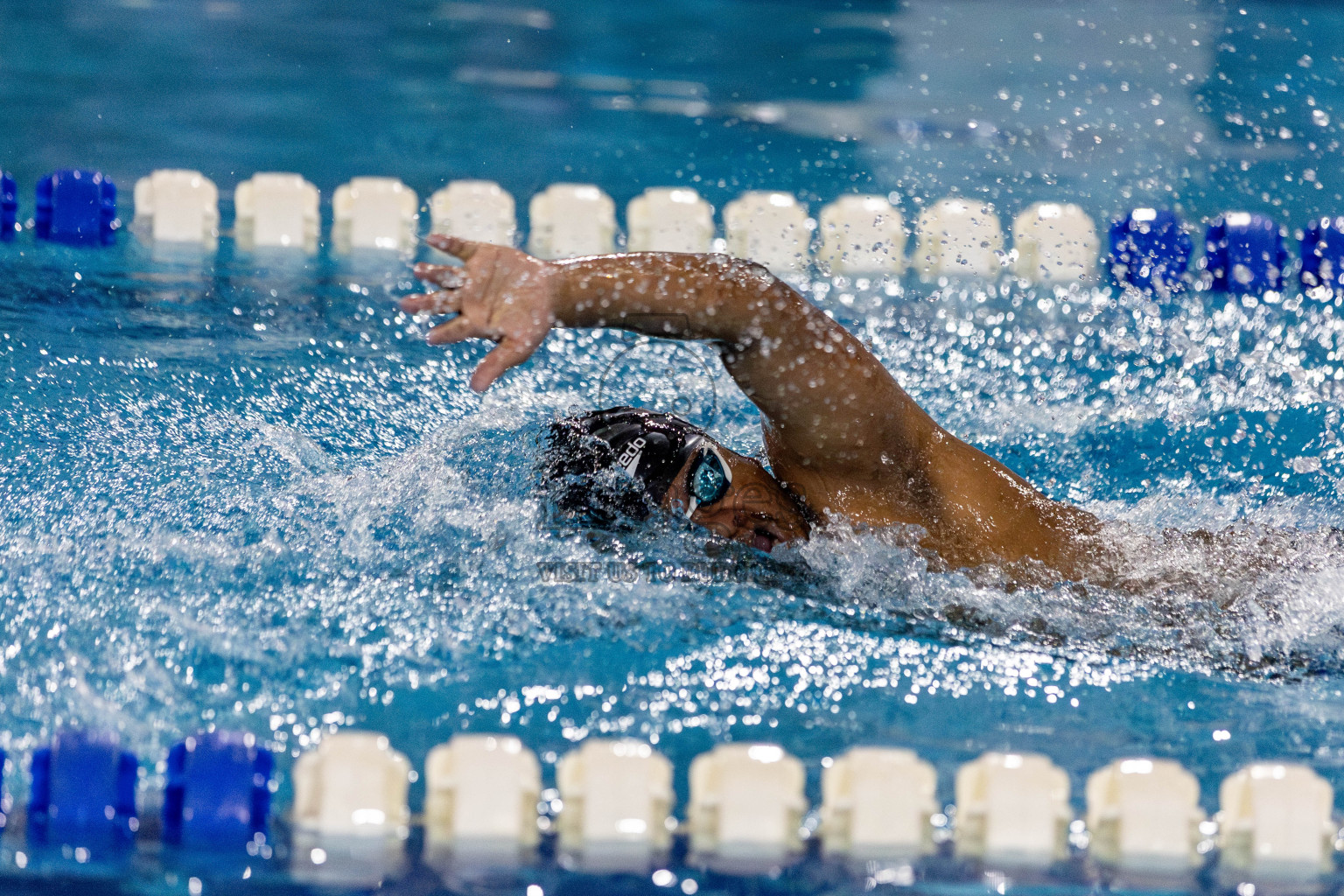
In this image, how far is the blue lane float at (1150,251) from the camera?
3.80m

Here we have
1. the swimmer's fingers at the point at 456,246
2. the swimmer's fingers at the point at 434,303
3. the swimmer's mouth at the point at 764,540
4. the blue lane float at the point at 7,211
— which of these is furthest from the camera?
the blue lane float at the point at 7,211

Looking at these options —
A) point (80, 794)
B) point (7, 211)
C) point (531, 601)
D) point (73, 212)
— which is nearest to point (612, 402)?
point (531, 601)

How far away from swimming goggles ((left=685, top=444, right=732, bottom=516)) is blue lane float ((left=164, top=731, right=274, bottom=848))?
26.8 inches

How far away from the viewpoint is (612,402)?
306 centimetres

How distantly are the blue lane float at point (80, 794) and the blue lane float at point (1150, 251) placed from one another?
A: 114 inches

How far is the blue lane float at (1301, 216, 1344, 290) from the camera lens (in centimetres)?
379

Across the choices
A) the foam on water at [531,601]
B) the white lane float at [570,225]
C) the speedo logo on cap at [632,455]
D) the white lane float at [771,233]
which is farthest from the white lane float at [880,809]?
the white lane float at [570,225]

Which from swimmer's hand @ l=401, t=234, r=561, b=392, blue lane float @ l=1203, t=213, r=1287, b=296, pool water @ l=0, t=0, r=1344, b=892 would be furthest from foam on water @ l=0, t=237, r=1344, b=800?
blue lane float @ l=1203, t=213, r=1287, b=296

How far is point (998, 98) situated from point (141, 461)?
3.79m

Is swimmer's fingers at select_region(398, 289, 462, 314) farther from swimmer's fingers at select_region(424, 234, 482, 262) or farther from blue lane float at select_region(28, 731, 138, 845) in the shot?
blue lane float at select_region(28, 731, 138, 845)

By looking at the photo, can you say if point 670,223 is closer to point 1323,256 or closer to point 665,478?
point 1323,256

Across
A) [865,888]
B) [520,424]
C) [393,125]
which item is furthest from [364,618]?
[393,125]

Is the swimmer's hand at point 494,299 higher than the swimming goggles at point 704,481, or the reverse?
the swimmer's hand at point 494,299

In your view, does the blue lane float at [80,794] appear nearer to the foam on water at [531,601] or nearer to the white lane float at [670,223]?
the foam on water at [531,601]
